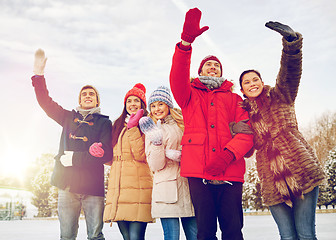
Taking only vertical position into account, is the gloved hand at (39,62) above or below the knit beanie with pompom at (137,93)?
above

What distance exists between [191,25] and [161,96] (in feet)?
3.25

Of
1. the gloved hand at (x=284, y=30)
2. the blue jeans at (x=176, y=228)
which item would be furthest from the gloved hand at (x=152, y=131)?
the gloved hand at (x=284, y=30)

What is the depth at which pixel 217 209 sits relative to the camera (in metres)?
2.46

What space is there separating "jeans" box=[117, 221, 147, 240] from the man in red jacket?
0.86 meters

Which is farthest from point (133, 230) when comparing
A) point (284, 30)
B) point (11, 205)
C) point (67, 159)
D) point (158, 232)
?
point (11, 205)

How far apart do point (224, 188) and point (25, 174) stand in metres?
44.4

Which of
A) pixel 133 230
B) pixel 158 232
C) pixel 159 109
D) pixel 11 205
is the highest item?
pixel 159 109

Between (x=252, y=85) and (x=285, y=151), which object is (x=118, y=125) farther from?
(x=285, y=151)

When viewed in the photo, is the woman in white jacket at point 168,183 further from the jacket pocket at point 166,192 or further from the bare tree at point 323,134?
the bare tree at point 323,134

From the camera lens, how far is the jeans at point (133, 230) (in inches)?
121

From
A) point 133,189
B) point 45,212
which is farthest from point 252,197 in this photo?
point 45,212

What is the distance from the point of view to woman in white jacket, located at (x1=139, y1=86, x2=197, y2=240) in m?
2.85

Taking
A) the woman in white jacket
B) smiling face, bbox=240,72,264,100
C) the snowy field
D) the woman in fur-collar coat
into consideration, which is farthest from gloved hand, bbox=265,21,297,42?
the snowy field

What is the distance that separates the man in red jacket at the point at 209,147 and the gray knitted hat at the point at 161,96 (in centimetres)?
49
